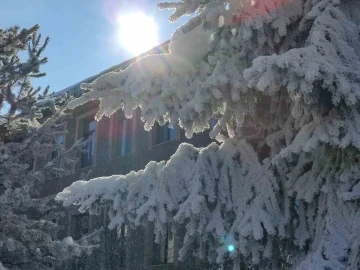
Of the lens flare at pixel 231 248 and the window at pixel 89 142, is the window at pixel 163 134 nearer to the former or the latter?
the window at pixel 89 142

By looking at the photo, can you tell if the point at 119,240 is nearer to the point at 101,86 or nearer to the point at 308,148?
the point at 101,86

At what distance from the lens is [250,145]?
529 centimetres

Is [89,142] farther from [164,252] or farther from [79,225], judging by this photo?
[164,252]

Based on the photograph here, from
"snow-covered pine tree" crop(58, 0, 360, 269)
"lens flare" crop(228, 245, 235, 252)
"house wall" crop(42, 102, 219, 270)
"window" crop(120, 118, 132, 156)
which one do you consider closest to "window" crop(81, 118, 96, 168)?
"house wall" crop(42, 102, 219, 270)

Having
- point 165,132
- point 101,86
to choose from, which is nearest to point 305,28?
point 101,86

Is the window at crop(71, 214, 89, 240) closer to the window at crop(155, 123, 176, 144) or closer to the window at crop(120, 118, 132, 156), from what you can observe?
the window at crop(120, 118, 132, 156)

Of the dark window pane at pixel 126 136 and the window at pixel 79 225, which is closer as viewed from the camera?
the dark window pane at pixel 126 136

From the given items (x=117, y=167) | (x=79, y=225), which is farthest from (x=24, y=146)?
(x=79, y=225)

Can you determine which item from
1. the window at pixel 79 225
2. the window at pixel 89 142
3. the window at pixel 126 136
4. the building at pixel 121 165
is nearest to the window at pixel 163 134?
the building at pixel 121 165

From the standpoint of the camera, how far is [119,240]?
13.6 m

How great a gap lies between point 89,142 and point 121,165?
2732 millimetres

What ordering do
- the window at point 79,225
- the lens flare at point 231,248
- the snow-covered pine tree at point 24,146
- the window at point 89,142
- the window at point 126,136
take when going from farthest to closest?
the window at point 89,142 → the window at point 79,225 → the window at point 126,136 → the snow-covered pine tree at point 24,146 → the lens flare at point 231,248

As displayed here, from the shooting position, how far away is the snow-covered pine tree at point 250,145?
4.28 meters

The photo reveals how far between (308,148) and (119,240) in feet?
33.4
